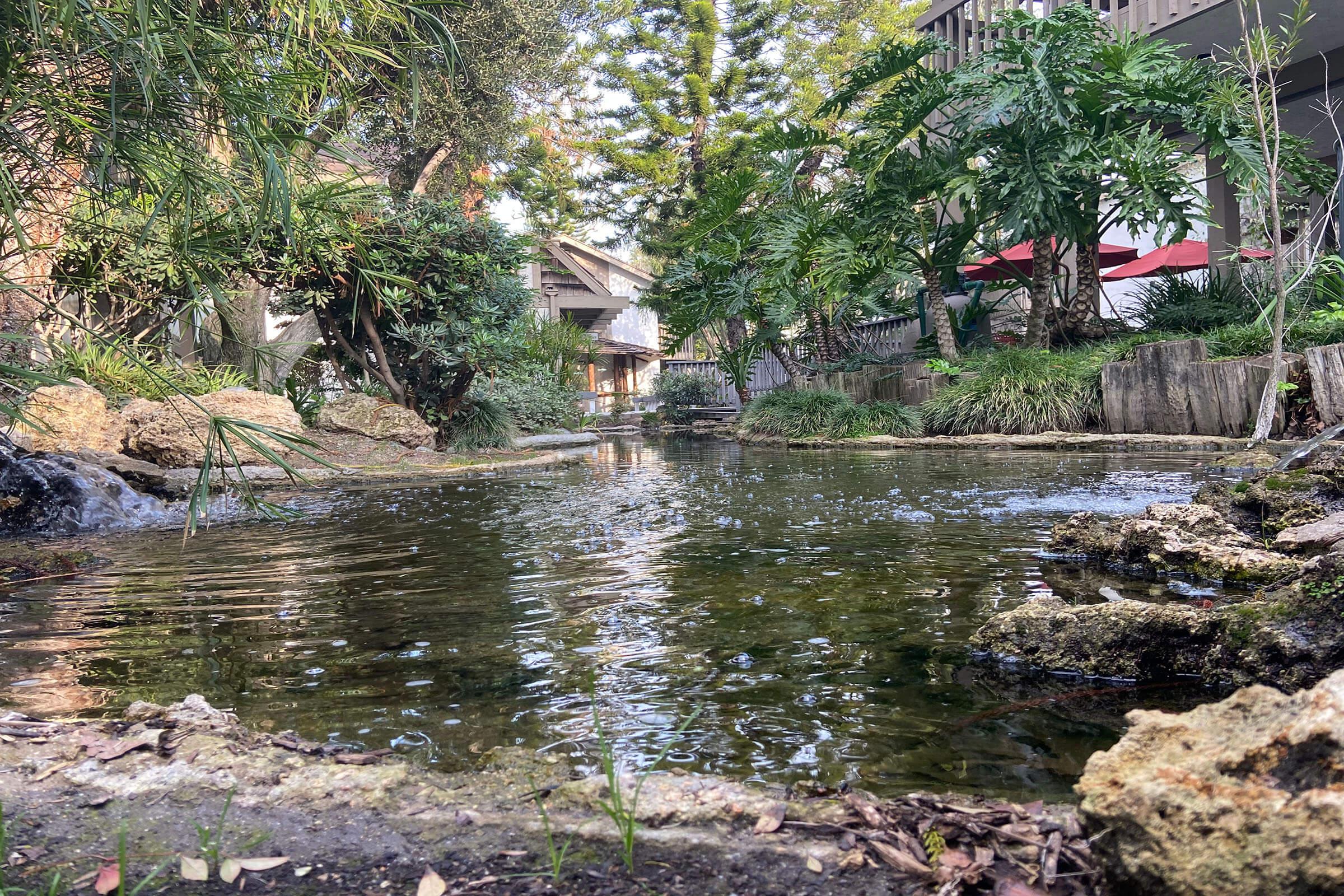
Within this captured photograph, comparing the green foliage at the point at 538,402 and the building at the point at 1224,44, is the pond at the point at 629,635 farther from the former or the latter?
the green foliage at the point at 538,402

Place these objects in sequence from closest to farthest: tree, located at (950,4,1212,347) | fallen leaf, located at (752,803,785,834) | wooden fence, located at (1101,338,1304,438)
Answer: fallen leaf, located at (752,803,785,834)
wooden fence, located at (1101,338,1304,438)
tree, located at (950,4,1212,347)

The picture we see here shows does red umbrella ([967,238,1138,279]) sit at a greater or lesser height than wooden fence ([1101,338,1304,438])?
greater

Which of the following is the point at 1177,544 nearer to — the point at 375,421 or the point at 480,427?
the point at 375,421

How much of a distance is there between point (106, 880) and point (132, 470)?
25.2ft

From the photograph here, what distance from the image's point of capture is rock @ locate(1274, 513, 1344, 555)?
3.62 m

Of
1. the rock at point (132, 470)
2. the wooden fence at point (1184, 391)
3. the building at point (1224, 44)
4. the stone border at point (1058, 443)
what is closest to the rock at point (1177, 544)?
the stone border at point (1058, 443)

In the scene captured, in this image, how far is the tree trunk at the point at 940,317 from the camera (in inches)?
551

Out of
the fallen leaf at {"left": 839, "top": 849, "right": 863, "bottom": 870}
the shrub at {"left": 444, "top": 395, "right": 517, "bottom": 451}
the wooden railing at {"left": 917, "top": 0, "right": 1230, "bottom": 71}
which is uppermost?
the wooden railing at {"left": 917, "top": 0, "right": 1230, "bottom": 71}

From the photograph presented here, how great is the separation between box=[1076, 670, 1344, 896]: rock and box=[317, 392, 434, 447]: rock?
1146cm

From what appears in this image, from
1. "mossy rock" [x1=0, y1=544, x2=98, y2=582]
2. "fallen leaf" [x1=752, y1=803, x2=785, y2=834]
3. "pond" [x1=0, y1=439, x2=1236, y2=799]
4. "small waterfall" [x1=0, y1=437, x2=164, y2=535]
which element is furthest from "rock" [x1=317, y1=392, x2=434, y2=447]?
"fallen leaf" [x1=752, y1=803, x2=785, y2=834]

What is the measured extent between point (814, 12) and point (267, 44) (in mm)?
25276

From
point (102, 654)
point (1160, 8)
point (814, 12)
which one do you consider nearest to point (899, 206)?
point (1160, 8)

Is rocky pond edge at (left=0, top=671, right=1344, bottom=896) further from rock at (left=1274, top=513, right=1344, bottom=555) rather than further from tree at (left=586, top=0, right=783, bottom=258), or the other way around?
tree at (left=586, top=0, right=783, bottom=258)

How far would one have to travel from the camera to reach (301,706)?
277 cm
